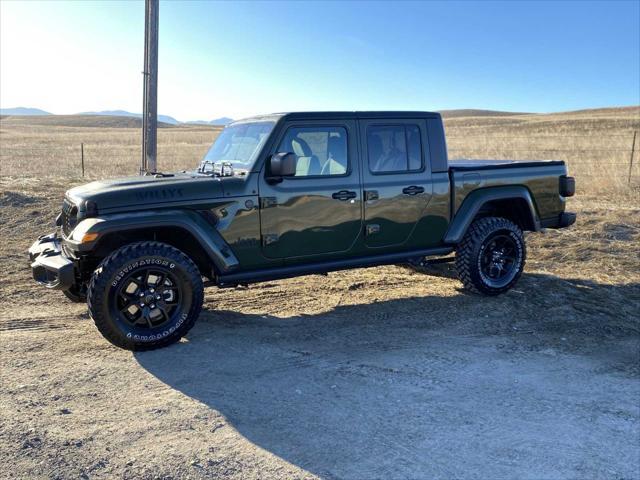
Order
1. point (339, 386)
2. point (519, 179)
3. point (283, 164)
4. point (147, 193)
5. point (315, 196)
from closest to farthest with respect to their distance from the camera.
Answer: point (339, 386), point (147, 193), point (283, 164), point (315, 196), point (519, 179)

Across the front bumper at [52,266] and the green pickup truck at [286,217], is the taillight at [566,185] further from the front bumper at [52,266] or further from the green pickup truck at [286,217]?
the front bumper at [52,266]

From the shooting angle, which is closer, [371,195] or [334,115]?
[334,115]

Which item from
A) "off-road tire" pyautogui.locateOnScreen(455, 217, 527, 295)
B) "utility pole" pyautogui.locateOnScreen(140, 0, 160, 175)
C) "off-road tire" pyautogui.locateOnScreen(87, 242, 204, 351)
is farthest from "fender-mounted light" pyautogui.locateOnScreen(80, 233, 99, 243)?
"utility pole" pyautogui.locateOnScreen(140, 0, 160, 175)

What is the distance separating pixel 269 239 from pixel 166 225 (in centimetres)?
94

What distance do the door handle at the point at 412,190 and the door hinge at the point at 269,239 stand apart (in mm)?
1471

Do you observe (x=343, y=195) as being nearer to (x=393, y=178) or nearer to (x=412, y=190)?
(x=393, y=178)

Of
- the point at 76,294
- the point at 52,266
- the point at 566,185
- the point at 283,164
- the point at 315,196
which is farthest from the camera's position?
the point at 566,185

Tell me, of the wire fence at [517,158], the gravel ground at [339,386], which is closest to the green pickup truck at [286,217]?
the gravel ground at [339,386]

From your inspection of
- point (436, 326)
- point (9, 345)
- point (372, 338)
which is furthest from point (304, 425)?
point (9, 345)

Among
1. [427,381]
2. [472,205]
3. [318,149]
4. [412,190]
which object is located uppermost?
[318,149]

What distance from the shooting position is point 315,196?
519 centimetres

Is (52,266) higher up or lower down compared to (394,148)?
lower down

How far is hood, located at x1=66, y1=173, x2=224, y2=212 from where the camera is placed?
4.55 meters

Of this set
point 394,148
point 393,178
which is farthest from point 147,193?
point 394,148
